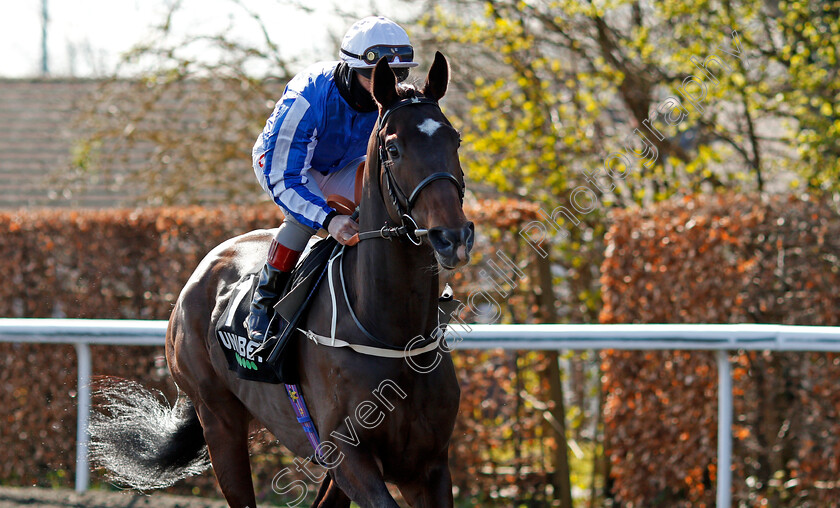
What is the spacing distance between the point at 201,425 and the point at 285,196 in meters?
1.49

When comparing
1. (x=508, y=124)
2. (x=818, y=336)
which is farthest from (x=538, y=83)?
(x=818, y=336)

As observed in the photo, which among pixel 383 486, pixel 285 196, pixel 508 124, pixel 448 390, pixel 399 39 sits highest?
pixel 508 124

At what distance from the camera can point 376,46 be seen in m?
2.91

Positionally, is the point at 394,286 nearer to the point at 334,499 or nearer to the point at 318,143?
the point at 318,143

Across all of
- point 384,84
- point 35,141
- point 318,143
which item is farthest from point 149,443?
point 35,141

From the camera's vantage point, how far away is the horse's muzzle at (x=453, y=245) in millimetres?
2264

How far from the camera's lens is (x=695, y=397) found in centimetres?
487

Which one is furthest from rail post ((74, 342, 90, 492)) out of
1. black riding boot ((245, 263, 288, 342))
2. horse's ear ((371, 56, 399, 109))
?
horse's ear ((371, 56, 399, 109))

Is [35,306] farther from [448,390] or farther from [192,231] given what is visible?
[448,390]

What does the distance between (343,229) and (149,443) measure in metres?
1.86

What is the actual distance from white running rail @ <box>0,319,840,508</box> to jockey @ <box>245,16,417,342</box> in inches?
35.1

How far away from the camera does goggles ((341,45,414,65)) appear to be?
2910mm

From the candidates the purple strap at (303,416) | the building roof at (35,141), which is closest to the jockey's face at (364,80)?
the purple strap at (303,416)

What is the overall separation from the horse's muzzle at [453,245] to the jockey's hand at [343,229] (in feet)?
2.10
